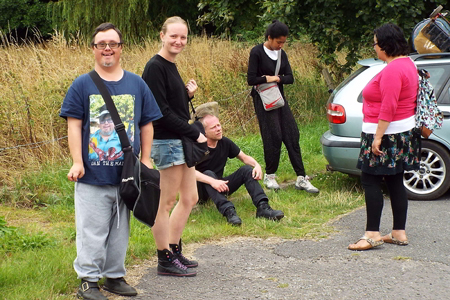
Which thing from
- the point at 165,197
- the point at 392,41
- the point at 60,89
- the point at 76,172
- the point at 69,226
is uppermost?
the point at 392,41

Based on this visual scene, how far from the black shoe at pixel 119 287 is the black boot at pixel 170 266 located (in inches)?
16.3

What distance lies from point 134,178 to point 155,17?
74.9ft

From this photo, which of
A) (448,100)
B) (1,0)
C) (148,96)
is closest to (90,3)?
(1,0)

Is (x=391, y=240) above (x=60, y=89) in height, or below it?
below

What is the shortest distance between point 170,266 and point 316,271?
1.08 m

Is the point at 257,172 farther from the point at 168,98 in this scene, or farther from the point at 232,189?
the point at 168,98

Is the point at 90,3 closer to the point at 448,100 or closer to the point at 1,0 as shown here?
the point at 1,0

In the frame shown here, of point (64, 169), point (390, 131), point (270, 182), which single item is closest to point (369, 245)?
point (390, 131)

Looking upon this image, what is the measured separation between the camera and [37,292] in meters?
4.14

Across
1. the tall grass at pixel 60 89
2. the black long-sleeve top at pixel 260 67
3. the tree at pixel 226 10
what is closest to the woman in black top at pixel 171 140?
the tall grass at pixel 60 89

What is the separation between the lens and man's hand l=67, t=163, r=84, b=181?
152 inches

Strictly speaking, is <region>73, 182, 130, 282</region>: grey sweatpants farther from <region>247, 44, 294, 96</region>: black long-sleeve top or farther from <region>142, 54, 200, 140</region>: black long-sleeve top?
<region>247, 44, 294, 96</region>: black long-sleeve top

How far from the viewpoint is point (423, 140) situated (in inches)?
274

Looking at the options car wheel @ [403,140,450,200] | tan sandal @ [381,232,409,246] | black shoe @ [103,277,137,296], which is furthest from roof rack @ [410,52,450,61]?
black shoe @ [103,277,137,296]
